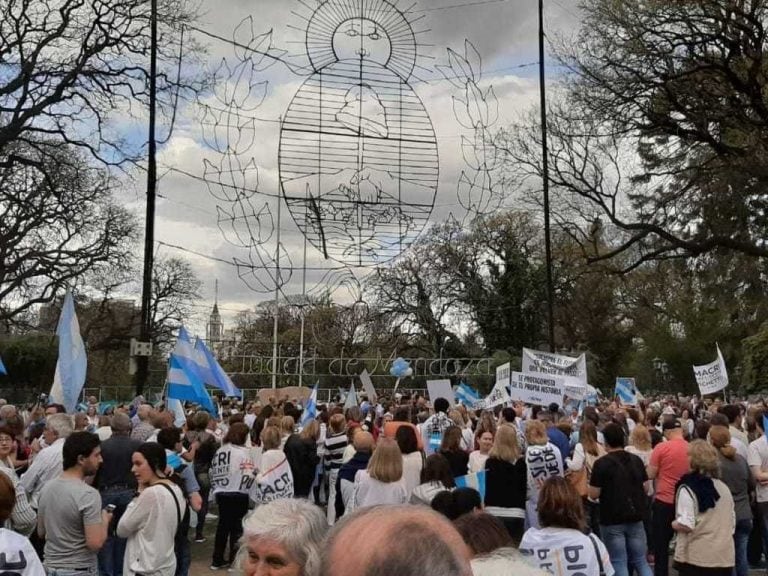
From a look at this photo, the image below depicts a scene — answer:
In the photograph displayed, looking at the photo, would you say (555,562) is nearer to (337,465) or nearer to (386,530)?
(386,530)

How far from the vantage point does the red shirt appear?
793 cm

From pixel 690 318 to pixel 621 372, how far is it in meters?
6.70

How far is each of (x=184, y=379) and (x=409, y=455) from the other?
4.52 metres

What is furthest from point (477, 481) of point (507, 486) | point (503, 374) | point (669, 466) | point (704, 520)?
point (503, 374)

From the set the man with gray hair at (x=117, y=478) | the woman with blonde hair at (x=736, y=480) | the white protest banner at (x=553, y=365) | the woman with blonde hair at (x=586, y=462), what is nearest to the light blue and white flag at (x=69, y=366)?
the man with gray hair at (x=117, y=478)

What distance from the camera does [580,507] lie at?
4832 mm

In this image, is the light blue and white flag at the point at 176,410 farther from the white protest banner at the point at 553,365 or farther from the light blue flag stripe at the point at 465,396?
the light blue flag stripe at the point at 465,396

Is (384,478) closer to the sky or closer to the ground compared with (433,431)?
closer to the ground

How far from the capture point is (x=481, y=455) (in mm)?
8523

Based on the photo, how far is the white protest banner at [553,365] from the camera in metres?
15.5

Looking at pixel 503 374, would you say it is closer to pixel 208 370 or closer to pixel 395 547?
pixel 208 370

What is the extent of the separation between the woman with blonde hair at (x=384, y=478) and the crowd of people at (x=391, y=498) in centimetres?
2

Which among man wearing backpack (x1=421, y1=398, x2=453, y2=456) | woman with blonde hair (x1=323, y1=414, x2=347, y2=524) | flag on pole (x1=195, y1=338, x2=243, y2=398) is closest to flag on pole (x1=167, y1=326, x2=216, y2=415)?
flag on pole (x1=195, y1=338, x2=243, y2=398)

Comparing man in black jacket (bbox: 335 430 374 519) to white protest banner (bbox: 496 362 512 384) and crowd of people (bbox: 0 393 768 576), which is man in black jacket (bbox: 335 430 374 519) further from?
white protest banner (bbox: 496 362 512 384)
